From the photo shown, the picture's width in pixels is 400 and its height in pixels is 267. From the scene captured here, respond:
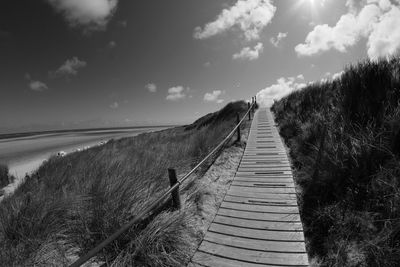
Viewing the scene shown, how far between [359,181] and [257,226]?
180 centimetres

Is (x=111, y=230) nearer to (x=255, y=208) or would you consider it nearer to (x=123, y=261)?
(x=123, y=261)

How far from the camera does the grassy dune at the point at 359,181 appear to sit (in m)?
2.39

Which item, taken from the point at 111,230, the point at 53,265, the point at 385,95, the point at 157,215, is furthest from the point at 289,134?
the point at 53,265

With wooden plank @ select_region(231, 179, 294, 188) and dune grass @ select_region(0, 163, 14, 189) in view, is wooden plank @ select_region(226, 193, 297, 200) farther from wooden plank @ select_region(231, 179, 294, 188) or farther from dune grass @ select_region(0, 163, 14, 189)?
dune grass @ select_region(0, 163, 14, 189)

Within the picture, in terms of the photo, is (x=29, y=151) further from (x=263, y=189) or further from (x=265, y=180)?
(x=263, y=189)

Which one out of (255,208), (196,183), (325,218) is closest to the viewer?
(325,218)

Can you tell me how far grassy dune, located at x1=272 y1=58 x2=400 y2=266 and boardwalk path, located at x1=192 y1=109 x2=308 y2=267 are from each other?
0.24m

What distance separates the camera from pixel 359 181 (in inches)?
126

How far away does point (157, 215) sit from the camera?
10.5ft

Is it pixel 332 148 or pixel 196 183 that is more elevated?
pixel 332 148

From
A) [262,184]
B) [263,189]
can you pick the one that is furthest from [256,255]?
[262,184]

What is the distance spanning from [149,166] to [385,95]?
5.61 metres

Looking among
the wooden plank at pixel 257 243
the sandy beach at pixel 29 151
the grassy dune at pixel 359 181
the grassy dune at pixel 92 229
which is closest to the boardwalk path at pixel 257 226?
the wooden plank at pixel 257 243

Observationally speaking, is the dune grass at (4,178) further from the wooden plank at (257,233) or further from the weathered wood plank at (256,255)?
the weathered wood plank at (256,255)
